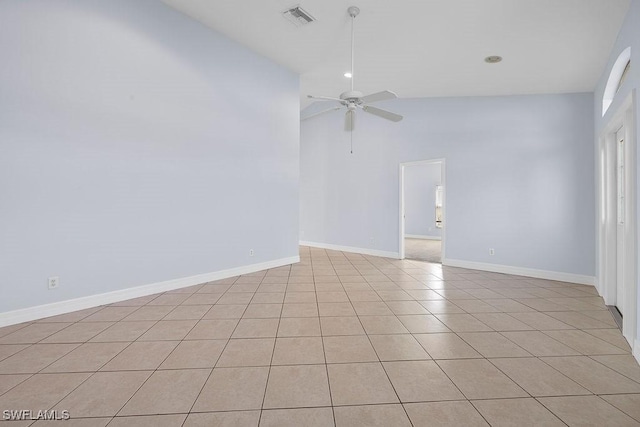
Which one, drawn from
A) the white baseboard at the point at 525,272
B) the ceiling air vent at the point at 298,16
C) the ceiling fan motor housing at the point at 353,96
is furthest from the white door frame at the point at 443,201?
the ceiling air vent at the point at 298,16

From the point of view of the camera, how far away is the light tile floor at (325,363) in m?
1.56

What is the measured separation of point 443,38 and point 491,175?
2.65 meters

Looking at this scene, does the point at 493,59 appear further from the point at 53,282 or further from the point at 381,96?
the point at 53,282

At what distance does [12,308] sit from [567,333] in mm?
5224

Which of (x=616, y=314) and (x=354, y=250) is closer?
(x=616, y=314)

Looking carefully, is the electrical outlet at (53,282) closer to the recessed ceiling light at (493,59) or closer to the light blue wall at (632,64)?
the light blue wall at (632,64)

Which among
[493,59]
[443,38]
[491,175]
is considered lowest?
[491,175]

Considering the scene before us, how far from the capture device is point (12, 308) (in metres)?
2.62

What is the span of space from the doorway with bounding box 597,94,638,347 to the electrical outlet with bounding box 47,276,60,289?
535 centimetres

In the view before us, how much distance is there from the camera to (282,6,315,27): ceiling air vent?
3.46 metres

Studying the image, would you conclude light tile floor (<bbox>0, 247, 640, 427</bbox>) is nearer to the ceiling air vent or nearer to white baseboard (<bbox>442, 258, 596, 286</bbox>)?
white baseboard (<bbox>442, 258, 596, 286</bbox>)

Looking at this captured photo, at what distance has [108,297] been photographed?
3186 mm

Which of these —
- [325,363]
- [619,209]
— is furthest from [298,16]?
[619,209]

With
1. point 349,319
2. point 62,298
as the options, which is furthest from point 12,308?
point 349,319
